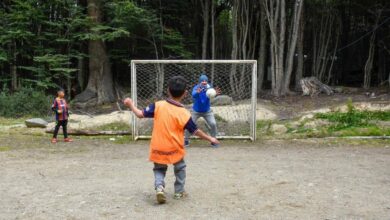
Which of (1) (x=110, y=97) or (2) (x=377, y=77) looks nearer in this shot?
(1) (x=110, y=97)

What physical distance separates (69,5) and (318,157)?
12.9 metres

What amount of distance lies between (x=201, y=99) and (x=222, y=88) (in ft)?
21.9

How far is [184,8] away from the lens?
64.3 feet

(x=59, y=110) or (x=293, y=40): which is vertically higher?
(x=293, y=40)

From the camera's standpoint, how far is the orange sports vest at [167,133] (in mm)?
5066

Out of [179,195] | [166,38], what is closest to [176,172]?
[179,195]

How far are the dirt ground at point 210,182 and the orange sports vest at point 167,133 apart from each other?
0.56 metres

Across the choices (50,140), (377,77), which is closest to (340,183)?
(50,140)

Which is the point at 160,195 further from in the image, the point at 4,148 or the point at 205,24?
the point at 205,24

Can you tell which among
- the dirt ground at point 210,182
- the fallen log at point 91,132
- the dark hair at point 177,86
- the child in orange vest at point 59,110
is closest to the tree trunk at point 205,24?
A: the fallen log at point 91,132

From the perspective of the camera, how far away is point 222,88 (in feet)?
52.7

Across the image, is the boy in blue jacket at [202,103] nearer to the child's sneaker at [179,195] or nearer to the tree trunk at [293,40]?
the child's sneaker at [179,195]

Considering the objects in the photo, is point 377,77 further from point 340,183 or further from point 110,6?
point 340,183

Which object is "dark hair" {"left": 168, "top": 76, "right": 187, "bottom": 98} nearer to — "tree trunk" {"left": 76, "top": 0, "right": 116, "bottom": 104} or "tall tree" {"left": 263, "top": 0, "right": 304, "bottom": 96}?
"tall tree" {"left": 263, "top": 0, "right": 304, "bottom": 96}
